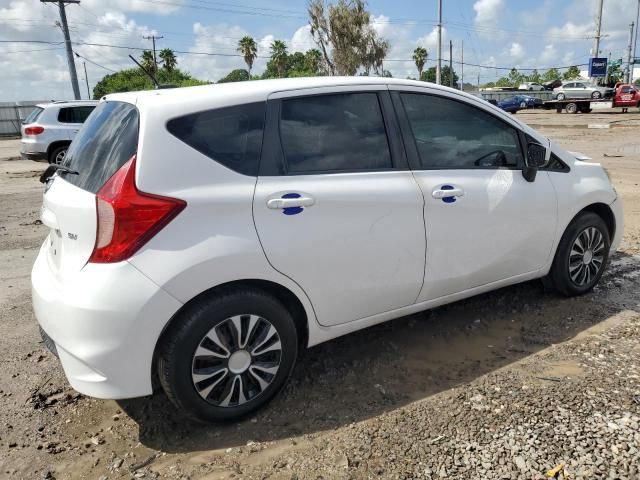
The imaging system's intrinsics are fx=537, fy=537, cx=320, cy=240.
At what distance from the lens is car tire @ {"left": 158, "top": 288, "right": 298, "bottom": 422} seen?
8.46ft

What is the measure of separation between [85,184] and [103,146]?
0.74ft

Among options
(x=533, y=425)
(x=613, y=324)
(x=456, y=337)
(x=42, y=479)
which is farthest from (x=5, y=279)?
(x=613, y=324)

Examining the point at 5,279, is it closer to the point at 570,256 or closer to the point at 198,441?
the point at 198,441

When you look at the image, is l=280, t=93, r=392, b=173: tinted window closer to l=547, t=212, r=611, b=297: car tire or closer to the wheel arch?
the wheel arch

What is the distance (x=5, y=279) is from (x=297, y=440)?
4116 mm

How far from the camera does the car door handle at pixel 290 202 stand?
2725mm

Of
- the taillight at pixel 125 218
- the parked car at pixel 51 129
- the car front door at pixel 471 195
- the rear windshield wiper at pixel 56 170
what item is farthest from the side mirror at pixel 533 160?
the parked car at pixel 51 129

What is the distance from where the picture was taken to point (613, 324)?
3.90 meters

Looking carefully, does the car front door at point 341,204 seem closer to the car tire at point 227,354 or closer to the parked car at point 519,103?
the car tire at point 227,354

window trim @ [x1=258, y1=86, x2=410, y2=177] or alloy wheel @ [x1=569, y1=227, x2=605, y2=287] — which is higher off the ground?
window trim @ [x1=258, y1=86, x2=410, y2=177]

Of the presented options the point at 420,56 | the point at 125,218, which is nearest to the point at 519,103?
the point at 420,56

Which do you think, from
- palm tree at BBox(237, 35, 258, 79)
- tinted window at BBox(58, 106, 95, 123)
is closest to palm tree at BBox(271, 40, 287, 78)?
palm tree at BBox(237, 35, 258, 79)

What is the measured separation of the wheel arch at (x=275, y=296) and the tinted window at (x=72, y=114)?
1250 centimetres

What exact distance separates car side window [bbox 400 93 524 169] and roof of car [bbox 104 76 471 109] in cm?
30
